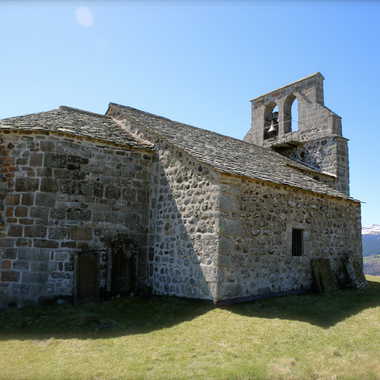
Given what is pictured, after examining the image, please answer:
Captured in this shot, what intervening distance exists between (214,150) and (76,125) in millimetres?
4378

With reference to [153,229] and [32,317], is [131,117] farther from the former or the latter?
[32,317]

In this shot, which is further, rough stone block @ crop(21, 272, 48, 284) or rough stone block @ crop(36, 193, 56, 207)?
rough stone block @ crop(36, 193, 56, 207)

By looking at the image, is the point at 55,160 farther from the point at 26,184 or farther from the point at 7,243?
the point at 7,243

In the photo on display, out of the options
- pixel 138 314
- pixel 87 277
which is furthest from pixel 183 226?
pixel 87 277

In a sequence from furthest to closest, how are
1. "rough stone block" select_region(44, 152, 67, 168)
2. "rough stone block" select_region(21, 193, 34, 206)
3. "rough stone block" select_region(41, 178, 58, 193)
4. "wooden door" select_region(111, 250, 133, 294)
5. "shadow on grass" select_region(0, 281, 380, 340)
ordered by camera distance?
1. "wooden door" select_region(111, 250, 133, 294)
2. "rough stone block" select_region(44, 152, 67, 168)
3. "rough stone block" select_region(41, 178, 58, 193)
4. "rough stone block" select_region(21, 193, 34, 206)
5. "shadow on grass" select_region(0, 281, 380, 340)

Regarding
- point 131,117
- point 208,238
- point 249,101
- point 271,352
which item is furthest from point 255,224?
point 249,101

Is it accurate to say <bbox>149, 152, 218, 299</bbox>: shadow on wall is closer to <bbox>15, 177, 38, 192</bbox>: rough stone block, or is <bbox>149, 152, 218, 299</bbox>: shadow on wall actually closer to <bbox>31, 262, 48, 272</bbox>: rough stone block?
<bbox>31, 262, 48, 272</bbox>: rough stone block

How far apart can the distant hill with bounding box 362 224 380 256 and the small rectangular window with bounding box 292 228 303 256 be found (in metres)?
139

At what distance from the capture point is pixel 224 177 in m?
9.30

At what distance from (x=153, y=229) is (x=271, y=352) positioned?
5.74 metres

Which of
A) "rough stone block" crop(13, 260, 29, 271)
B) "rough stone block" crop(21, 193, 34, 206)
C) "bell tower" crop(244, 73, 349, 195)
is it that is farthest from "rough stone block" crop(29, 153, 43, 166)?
"bell tower" crop(244, 73, 349, 195)

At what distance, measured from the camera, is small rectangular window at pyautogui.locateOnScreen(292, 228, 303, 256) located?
11398mm

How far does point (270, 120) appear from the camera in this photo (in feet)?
64.0

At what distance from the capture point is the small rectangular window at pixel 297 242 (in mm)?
11398
